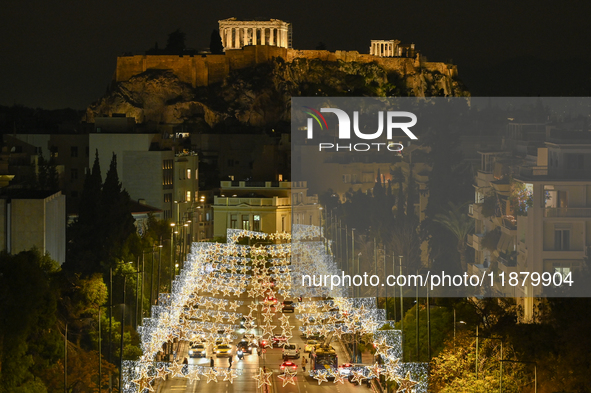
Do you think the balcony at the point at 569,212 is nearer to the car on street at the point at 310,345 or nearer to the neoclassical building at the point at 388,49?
the car on street at the point at 310,345

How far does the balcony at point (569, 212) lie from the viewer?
130 ft

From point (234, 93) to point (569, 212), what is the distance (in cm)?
8658

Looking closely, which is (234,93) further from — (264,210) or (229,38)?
(264,210)

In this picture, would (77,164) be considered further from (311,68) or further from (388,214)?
(311,68)

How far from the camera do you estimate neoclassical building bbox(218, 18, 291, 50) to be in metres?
137

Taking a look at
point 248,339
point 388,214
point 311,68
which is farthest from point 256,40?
point 248,339

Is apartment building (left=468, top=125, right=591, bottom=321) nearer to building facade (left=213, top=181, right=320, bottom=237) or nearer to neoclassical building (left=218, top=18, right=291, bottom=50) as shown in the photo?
building facade (left=213, top=181, right=320, bottom=237)

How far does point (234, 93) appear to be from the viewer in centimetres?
12362

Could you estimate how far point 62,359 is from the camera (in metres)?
32.1

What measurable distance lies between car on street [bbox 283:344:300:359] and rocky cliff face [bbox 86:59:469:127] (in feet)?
252

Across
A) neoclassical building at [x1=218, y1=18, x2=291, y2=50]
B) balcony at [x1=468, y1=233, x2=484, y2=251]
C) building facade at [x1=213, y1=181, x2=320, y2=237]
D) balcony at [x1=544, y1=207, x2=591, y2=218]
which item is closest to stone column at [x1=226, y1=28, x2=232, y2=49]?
neoclassical building at [x1=218, y1=18, x2=291, y2=50]
